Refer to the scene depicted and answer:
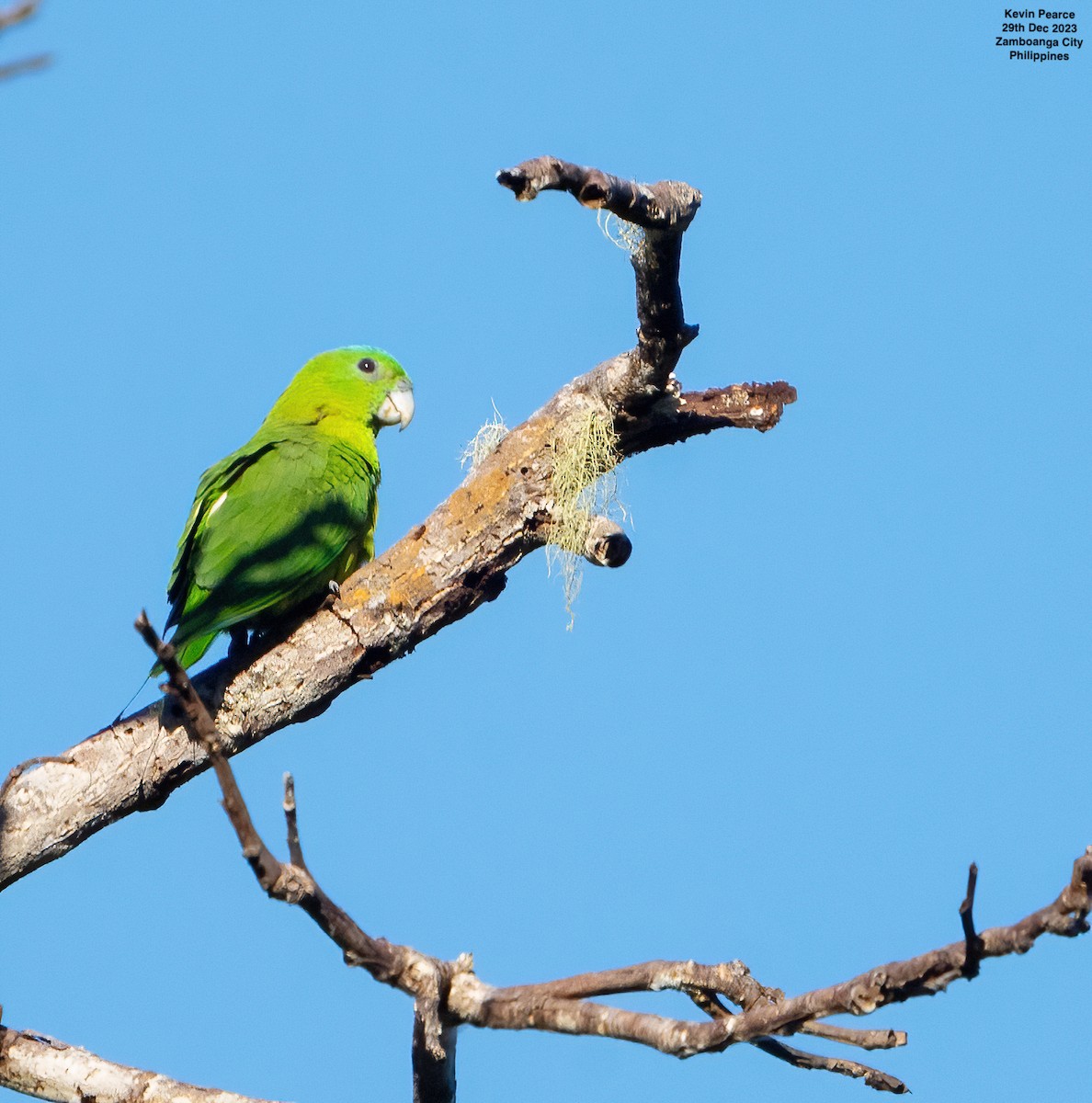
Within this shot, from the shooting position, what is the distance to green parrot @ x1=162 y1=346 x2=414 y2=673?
5.12 metres

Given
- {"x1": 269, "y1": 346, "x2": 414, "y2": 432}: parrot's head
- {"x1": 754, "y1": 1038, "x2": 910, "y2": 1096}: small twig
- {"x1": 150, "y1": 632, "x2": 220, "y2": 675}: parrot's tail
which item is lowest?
{"x1": 754, "y1": 1038, "x2": 910, "y2": 1096}: small twig

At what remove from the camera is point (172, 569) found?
548cm

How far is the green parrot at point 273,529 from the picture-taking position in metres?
5.12

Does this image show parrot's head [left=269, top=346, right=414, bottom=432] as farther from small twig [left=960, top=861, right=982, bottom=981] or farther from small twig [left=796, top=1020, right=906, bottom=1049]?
small twig [left=960, top=861, right=982, bottom=981]

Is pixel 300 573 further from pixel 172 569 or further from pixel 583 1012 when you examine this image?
pixel 583 1012

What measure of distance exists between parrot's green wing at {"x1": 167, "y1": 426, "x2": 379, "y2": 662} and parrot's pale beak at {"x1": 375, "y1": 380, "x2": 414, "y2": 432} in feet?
2.58

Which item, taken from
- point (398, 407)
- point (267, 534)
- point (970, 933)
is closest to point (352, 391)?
point (398, 407)

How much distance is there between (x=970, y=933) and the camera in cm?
259

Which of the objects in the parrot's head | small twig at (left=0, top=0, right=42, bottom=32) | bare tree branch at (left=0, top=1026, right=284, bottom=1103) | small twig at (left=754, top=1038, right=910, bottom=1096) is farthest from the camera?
the parrot's head

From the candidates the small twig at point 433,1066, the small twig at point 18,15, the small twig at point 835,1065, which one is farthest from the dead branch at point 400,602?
the small twig at point 18,15

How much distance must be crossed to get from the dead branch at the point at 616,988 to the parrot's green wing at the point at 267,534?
2.05 meters

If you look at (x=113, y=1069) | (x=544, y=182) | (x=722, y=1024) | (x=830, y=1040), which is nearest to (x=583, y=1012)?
(x=722, y=1024)

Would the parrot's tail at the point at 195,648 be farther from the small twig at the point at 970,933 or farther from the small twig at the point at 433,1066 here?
the small twig at the point at 970,933

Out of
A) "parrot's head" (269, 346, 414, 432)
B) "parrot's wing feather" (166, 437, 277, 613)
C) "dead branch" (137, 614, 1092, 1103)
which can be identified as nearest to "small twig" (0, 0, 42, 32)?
"dead branch" (137, 614, 1092, 1103)
